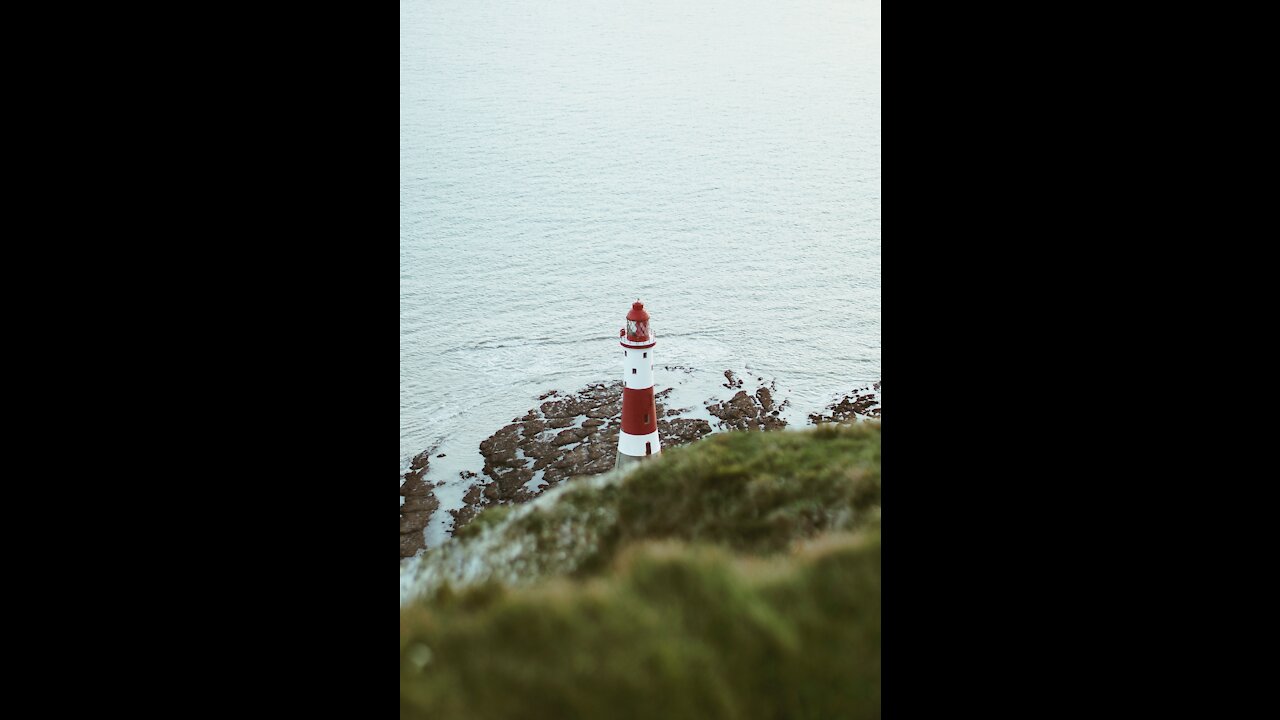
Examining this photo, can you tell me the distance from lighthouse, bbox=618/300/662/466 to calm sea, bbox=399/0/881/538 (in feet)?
12.5

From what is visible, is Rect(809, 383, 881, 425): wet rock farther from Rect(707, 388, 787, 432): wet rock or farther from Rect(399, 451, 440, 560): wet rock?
Rect(399, 451, 440, 560): wet rock

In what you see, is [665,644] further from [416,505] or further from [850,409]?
[850,409]

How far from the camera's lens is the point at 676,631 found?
2717 millimetres

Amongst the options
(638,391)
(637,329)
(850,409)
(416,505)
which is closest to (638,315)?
(637,329)

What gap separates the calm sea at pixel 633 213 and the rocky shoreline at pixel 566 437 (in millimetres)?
460

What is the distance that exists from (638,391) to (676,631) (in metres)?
14.1

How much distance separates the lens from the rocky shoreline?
55.7ft

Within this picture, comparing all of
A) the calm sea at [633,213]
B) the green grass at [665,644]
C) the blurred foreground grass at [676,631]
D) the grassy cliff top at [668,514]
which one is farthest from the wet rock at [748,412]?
the green grass at [665,644]

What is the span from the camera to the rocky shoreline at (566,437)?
16984 mm

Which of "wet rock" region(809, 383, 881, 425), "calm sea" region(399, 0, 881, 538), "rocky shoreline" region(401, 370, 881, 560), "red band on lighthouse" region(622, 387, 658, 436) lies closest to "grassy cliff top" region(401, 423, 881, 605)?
"calm sea" region(399, 0, 881, 538)
